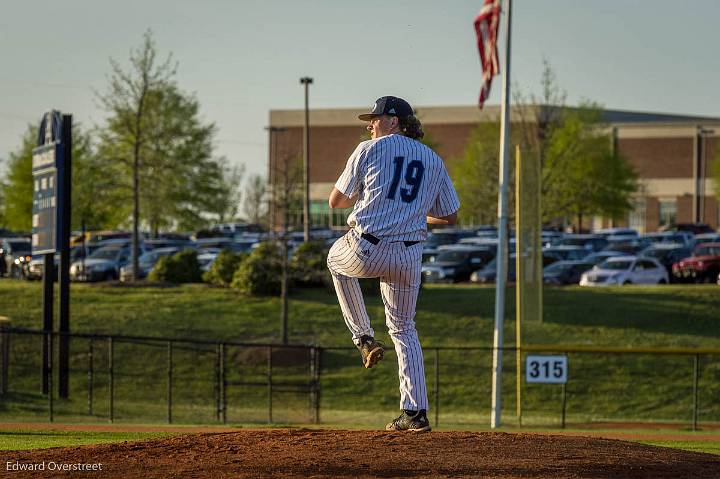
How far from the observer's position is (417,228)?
909cm

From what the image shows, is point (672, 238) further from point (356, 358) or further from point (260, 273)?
point (356, 358)

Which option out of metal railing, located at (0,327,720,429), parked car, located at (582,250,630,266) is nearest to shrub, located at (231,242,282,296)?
metal railing, located at (0,327,720,429)

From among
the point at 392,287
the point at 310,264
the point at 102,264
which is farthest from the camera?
the point at 102,264

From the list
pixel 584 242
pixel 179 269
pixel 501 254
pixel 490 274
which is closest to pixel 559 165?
pixel 584 242

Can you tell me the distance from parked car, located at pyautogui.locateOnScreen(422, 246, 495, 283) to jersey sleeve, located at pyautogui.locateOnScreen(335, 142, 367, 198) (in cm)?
3527

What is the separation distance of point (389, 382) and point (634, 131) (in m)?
63.1

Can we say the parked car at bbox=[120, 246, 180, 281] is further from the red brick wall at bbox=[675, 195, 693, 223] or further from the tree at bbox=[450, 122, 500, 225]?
the red brick wall at bbox=[675, 195, 693, 223]

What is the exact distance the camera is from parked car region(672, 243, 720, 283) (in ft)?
149

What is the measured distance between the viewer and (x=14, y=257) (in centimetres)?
4872

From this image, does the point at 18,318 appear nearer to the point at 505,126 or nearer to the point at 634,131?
the point at 505,126

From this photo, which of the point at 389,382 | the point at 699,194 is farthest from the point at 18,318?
the point at 699,194

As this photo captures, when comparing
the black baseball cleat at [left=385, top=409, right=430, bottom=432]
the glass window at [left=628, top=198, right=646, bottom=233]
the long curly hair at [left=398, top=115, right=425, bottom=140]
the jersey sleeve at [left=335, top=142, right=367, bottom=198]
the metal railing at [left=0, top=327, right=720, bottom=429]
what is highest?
the glass window at [left=628, top=198, right=646, bottom=233]

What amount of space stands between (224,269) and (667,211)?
56.8m

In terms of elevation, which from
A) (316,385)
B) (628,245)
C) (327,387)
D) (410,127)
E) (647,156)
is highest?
(647,156)
